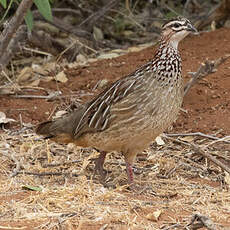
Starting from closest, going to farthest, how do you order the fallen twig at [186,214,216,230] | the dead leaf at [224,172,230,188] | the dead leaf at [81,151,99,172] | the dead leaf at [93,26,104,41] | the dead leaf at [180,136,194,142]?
the fallen twig at [186,214,216,230] < the dead leaf at [224,172,230,188] < the dead leaf at [81,151,99,172] < the dead leaf at [180,136,194,142] < the dead leaf at [93,26,104,41]

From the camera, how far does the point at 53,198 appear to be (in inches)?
189

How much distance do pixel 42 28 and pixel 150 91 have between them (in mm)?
4360

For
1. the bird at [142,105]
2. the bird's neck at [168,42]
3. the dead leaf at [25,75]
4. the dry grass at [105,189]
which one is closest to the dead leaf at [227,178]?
the dry grass at [105,189]

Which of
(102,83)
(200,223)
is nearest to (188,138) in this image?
(102,83)

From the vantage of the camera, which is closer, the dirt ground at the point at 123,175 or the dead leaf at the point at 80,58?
the dirt ground at the point at 123,175

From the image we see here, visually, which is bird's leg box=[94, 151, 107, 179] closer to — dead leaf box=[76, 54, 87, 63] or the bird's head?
the bird's head

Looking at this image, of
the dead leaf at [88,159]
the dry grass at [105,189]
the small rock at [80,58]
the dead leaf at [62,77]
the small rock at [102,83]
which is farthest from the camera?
the small rock at [80,58]

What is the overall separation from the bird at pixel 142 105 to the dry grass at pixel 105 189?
38 cm

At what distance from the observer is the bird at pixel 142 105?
17.5 feet

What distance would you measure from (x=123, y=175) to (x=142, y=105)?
888 mm

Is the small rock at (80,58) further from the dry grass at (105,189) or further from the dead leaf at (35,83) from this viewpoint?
the dry grass at (105,189)

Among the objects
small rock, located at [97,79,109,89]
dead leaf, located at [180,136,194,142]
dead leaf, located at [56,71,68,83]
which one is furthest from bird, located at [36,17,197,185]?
dead leaf, located at [56,71,68,83]

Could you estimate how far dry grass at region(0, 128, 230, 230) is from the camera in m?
4.42

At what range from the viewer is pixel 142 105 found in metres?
5.34
